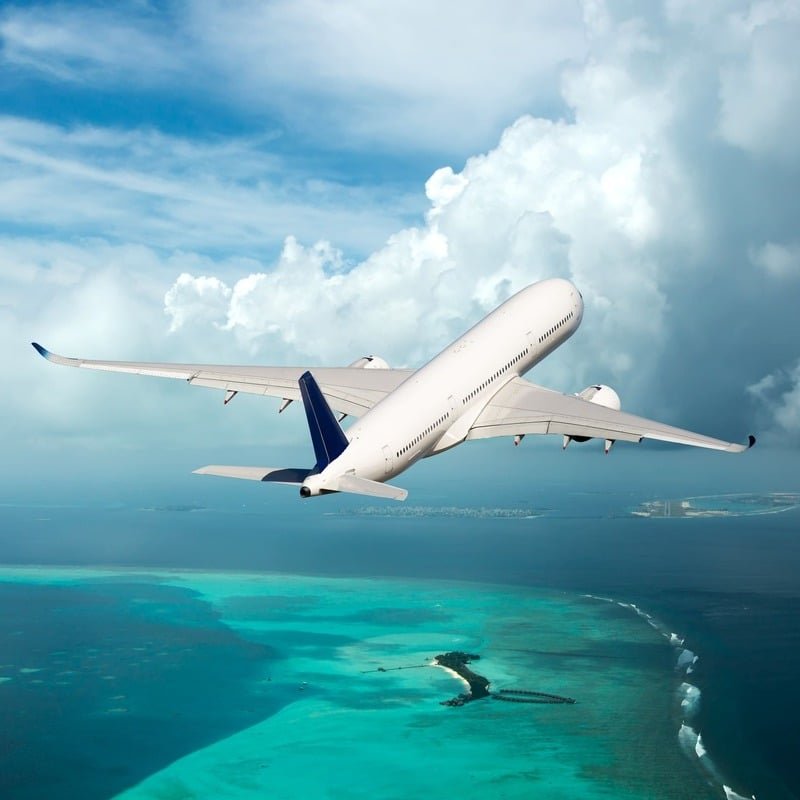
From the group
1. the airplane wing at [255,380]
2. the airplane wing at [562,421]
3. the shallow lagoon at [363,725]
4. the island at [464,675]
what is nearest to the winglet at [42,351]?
the airplane wing at [255,380]

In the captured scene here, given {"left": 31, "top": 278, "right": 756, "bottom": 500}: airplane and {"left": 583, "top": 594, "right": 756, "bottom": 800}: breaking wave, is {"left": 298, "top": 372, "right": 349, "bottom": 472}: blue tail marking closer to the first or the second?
{"left": 31, "top": 278, "right": 756, "bottom": 500}: airplane

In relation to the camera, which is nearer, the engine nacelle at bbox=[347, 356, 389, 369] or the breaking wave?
the engine nacelle at bbox=[347, 356, 389, 369]

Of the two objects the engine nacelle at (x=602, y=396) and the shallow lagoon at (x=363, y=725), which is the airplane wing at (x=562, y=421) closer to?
the engine nacelle at (x=602, y=396)

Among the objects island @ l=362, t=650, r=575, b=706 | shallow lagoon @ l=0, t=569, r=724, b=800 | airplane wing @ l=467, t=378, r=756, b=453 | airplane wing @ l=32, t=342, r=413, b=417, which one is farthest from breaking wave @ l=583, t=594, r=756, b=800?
airplane wing @ l=32, t=342, r=413, b=417

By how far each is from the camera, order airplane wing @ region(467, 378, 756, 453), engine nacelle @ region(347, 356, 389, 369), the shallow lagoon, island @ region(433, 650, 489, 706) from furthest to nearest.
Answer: island @ region(433, 650, 489, 706) → the shallow lagoon → engine nacelle @ region(347, 356, 389, 369) → airplane wing @ region(467, 378, 756, 453)

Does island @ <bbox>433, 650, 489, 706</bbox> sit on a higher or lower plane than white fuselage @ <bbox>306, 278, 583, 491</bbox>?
lower

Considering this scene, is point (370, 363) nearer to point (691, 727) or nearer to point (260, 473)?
point (260, 473)

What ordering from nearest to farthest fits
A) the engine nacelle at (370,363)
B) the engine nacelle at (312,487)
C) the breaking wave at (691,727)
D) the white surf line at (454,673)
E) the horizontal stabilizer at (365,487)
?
the horizontal stabilizer at (365,487)
the engine nacelle at (312,487)
the engine nacelle at (370,363)
the breaking wave at (691,727)
the white surf line at (454,673)
